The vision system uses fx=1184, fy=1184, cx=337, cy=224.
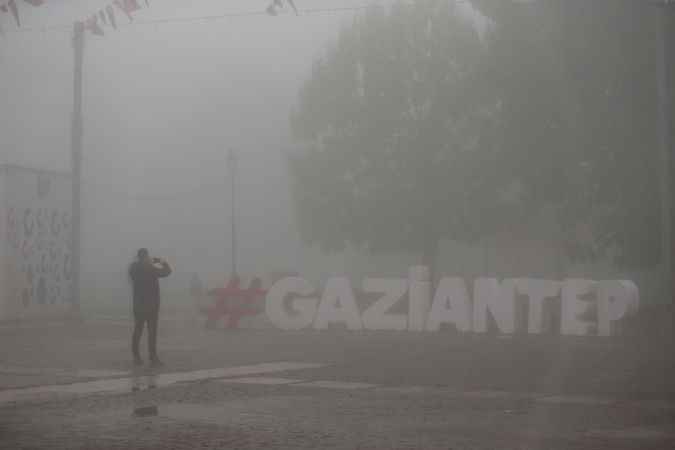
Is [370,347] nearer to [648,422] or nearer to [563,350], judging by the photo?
[563,350]

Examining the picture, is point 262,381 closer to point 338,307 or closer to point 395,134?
point 338,307

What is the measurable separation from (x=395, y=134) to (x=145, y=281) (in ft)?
73.3

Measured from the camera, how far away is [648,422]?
11.8m

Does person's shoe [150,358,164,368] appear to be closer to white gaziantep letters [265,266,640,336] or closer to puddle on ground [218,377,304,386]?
puddle on ground [218,377,304,386]

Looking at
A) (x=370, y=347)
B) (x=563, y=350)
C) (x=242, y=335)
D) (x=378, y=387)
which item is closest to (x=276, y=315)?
(x=242, y=335)

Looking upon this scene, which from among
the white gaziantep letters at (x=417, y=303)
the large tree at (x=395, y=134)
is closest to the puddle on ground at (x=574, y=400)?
the white gaziantep letters at (x=417, y=303)

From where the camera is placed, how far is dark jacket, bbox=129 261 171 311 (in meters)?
19.3

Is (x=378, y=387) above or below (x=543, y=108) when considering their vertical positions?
below

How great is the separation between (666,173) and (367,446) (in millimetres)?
16195

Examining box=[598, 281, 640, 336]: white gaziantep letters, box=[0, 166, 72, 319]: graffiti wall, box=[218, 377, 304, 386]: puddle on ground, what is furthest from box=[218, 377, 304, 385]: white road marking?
box=[0, 166, 72, 319]: graffiti wall

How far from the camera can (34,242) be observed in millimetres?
31375

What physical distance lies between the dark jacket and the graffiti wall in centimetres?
1152

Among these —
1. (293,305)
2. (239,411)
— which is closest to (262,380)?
(239,411)

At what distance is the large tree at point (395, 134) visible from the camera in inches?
1544
